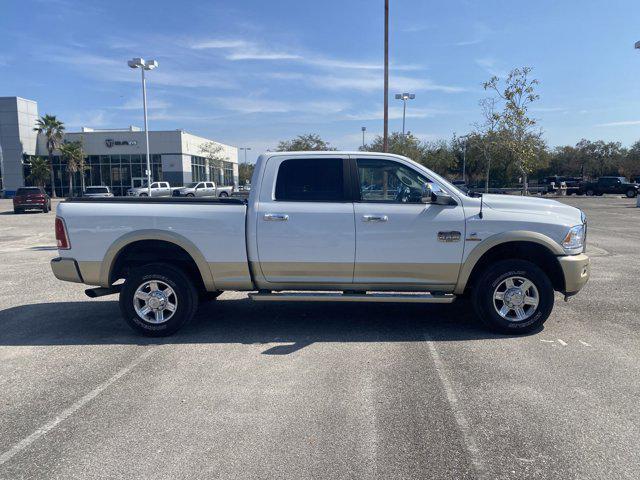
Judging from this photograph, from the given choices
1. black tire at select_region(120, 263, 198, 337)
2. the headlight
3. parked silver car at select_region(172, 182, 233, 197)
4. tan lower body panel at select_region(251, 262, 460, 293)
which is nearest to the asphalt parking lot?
black tire at select_region(120, 263, 198, 337)

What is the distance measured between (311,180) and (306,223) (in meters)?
0.58

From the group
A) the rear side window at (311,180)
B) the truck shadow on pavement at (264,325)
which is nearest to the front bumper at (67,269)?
the truck shadow on pavement at (264,325)

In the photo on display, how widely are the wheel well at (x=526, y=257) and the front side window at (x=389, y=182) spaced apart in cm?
101

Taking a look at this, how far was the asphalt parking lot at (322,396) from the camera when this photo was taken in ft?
10.4

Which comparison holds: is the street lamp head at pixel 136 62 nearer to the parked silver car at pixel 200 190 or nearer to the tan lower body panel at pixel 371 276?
the parked silver car at pixel 200 190

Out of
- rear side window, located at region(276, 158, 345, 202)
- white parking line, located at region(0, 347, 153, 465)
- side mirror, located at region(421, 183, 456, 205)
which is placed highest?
rear side window, located at region(276, 158, 345, 202)

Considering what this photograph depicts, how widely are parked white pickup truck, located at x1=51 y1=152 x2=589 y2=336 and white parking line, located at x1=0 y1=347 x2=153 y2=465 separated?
3.27 feet

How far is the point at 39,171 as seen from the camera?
57.1 meters

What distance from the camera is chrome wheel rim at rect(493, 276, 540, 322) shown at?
554 centimetres

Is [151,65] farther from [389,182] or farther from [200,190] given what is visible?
[389,182]

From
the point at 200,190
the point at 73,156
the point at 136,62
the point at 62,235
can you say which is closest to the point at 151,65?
the point at 136,62

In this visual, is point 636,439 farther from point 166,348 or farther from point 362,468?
point 166,348

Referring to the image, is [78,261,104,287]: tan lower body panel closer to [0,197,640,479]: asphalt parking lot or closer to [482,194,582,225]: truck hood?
[0,197,640,479]: asphalt parking lot

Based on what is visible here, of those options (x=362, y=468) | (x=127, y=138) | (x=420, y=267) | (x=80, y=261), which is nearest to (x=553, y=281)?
(x=420, y=267)
